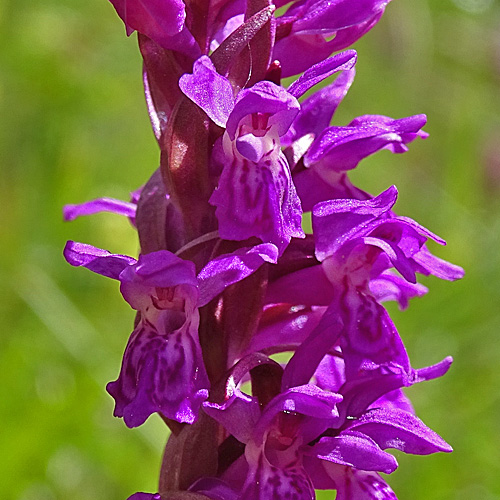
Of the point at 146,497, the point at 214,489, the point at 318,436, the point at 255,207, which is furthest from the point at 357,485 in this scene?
the point at 255,207

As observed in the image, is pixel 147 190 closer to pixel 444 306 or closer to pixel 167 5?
pixel 167 5

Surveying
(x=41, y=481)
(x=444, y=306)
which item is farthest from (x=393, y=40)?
(x=41, y=481)

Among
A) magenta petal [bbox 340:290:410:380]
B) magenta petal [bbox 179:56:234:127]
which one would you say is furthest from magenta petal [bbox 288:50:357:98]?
magenta petal [bbox 340:290:410:380]

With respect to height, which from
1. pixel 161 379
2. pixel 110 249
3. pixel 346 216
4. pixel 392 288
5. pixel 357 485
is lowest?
pixel 110 249

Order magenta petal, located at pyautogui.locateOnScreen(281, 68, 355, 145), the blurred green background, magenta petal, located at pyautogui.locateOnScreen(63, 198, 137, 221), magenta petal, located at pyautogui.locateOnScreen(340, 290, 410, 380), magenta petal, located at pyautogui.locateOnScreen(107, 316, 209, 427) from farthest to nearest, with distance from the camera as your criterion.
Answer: the blurred green background, magenta petal, located at pyautogui.locateOnScreen(63, 198, 137, 221), magenta petal, located at pyautogui.locateOnScreen(281, 68, 355, 145), magenta petal, located at pyautogui.locateOnScreen(340, 290, 410, 380), magenta petal, located at pyautogui.locateOnScreen(107, 316, 209, 427)

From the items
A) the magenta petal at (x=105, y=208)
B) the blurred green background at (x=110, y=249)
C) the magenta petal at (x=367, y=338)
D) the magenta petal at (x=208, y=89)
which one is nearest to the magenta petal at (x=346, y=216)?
the magenta petal at (x=367, y=338)

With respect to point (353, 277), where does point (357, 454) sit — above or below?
below

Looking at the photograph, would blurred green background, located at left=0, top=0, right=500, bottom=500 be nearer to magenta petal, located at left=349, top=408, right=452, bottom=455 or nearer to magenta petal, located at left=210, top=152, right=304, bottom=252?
magenta petal, located at left=349, top=408, right=452, bottom=455

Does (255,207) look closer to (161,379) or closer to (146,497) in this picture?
(161,379)
